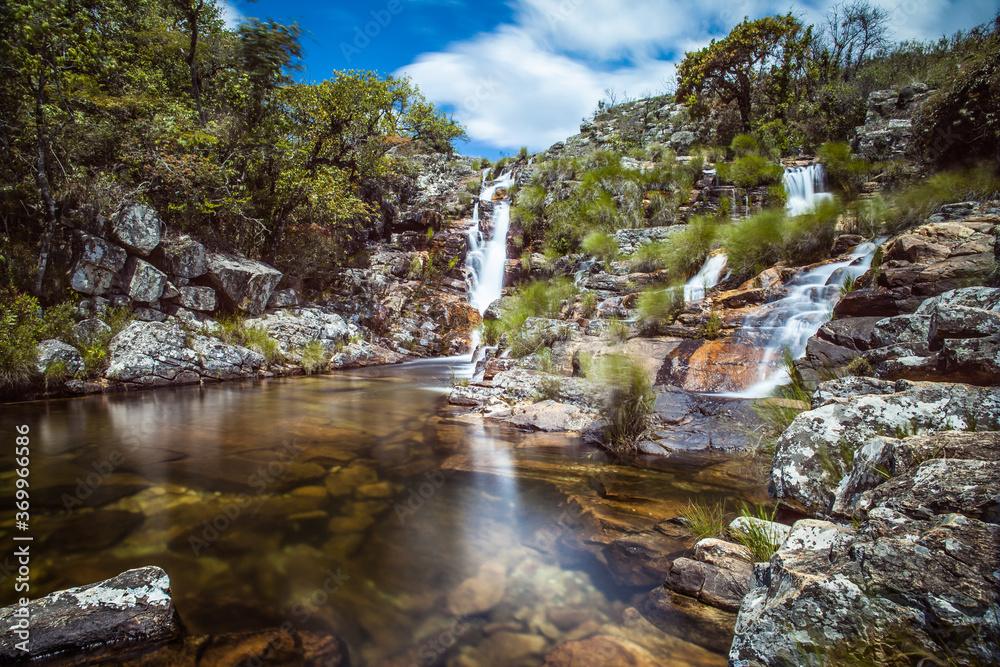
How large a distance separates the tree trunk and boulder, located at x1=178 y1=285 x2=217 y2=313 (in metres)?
2.39

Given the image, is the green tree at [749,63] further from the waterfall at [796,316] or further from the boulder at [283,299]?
the boulder at [283,299]

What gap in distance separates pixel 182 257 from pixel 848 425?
13501 millimetres

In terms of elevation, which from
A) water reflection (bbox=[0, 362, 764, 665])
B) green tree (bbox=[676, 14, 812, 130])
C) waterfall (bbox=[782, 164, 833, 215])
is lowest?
water reflection (bbox=[0, 362, 764, 665])

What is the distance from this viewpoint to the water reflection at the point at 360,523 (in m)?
2.42

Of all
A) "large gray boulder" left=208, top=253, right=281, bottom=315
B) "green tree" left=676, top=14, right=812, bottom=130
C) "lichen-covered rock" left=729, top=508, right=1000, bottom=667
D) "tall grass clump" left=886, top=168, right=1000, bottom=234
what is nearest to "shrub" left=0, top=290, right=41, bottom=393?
"large gray boulder" left=208, top=253, right=281, bottom=315

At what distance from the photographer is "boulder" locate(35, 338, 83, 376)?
777 centimetres

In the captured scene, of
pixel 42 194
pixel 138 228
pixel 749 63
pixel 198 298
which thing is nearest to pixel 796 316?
pixel 198 298

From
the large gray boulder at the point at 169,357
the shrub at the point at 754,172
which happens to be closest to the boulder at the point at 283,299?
the large gray boulder at the point at 169,357

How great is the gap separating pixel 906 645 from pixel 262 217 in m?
16.4

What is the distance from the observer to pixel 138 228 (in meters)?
10.1

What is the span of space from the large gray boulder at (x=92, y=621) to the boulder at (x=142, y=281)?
10113mm

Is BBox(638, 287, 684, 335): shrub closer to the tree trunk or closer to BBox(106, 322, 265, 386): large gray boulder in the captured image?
BBox(106, 322, 265, 386): large gray boulder

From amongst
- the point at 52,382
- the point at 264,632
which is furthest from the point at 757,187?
the point at 52,382

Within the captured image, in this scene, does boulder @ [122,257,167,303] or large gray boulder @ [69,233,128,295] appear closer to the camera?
large gray boulder @ [69,233,128,295]
